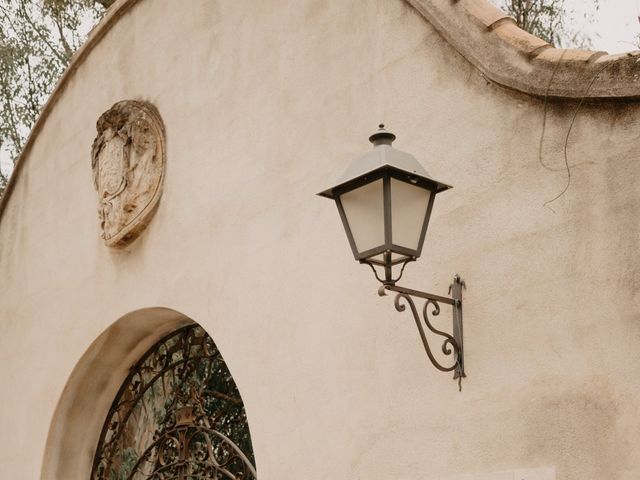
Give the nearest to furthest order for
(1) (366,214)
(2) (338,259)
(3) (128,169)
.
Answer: (1) (366,214), (2) (338,259), (3) (128,169)

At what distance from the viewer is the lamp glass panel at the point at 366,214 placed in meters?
3.60

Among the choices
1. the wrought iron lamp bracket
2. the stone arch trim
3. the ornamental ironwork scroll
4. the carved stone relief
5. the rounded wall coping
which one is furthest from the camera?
the stone arch trim

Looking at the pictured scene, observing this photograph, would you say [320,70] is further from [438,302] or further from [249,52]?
[438,302]

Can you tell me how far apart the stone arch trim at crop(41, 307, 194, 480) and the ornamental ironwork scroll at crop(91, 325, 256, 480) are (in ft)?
0.23

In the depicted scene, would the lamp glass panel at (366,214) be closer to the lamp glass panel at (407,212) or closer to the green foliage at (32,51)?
the lamp glass panel at (407,212)

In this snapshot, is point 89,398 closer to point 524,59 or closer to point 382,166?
point 382,166

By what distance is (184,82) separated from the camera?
6414 millimetres

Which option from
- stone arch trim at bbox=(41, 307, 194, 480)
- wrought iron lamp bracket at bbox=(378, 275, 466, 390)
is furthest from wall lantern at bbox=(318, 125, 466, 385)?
stone arch trim at bbox=(41, 307, 194, 480)

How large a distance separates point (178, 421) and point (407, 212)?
324 cm

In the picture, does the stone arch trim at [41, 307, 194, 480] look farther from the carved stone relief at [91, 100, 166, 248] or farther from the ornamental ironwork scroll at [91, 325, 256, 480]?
the carved stone relief at [91, 100, 166, 248]

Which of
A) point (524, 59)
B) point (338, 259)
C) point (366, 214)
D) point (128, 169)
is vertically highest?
point (128, 169)

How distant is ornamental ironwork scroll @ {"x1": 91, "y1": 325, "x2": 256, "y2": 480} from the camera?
19.5 ft

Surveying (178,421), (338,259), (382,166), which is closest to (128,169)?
(178,421)

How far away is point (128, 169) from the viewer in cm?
662
